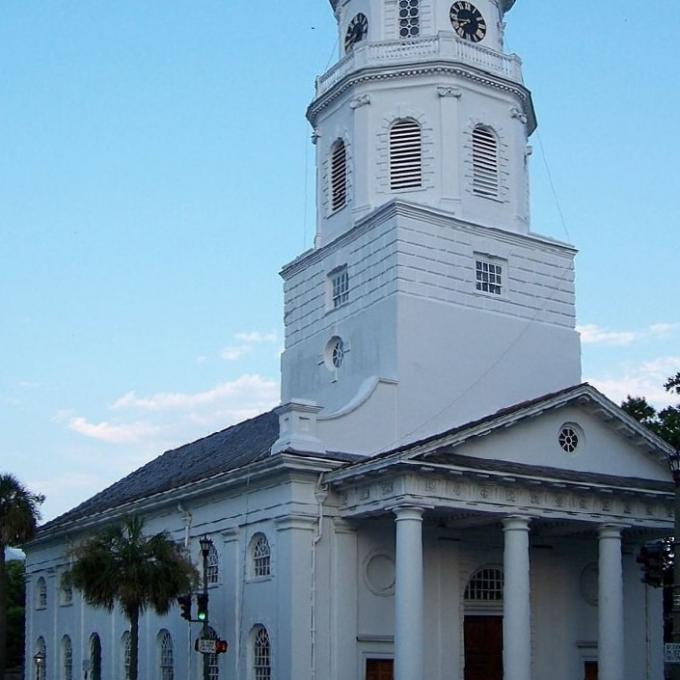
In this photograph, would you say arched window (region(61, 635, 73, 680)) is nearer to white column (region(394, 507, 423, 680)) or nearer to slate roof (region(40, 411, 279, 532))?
slate roof (region(40, 411, 279, 532))

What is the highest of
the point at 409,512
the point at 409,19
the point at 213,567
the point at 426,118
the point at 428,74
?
the point at 409,19

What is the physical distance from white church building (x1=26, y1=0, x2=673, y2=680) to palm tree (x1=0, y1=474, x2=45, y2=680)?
4291 millimetres

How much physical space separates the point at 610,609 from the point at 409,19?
1860 centimetres

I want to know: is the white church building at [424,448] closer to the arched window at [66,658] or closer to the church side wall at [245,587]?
the church side wall at [245,587]

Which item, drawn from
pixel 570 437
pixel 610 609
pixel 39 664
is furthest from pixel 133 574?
pixel 39 664

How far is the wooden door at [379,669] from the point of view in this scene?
110 ft

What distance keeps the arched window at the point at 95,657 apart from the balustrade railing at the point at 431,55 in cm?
2029

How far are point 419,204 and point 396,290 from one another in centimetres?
274

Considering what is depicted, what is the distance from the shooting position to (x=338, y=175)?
133 feet

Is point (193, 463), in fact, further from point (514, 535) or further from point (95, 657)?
point (514, 535)

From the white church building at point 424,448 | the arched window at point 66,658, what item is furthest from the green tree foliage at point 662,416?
the arched window at point 66,658

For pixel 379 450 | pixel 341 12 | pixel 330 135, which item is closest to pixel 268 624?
pixel 379 450

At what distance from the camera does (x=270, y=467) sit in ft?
108

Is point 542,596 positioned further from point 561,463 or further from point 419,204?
point 419,204
